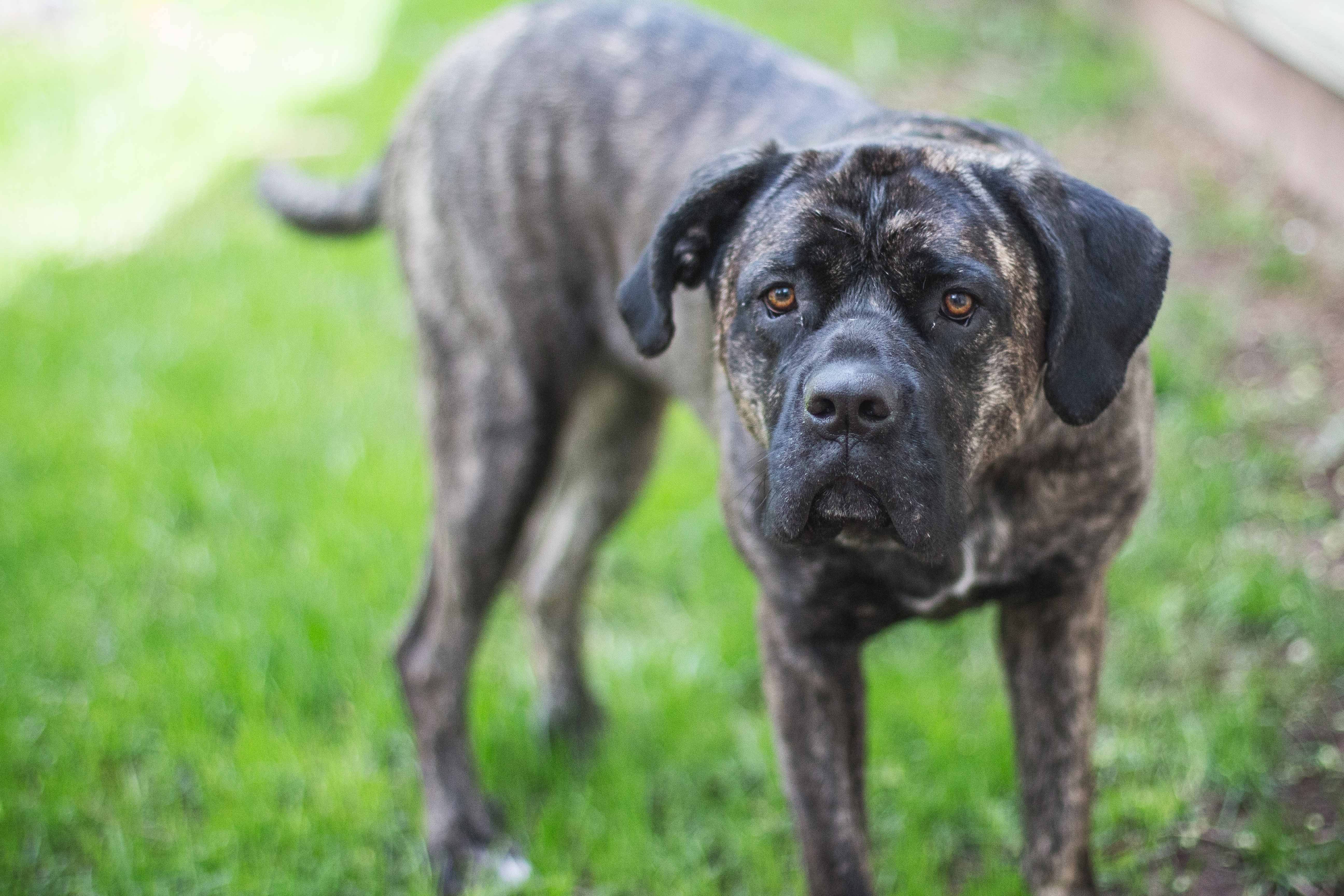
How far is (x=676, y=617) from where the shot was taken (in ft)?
14.1

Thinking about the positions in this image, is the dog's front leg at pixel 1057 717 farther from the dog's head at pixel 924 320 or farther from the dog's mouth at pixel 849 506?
the dog's mouth at pixel 849 506

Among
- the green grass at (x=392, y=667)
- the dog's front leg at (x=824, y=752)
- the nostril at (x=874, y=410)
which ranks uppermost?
the nostril at (x=874, y=410)

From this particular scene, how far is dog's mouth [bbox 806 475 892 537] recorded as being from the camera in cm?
222

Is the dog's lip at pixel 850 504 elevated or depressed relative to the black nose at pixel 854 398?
depressed

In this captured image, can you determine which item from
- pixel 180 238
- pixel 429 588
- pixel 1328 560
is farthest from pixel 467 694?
pixel 180 238

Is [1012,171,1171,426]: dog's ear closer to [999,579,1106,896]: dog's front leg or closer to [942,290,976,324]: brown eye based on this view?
[942,290,976,324]: brown eye

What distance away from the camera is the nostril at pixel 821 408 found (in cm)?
216

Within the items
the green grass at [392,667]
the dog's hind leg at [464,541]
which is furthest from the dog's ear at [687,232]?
the green grass at [392,667]

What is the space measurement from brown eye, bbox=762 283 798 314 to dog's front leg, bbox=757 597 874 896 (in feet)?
2.23

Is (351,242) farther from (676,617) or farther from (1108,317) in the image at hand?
(1108,317)

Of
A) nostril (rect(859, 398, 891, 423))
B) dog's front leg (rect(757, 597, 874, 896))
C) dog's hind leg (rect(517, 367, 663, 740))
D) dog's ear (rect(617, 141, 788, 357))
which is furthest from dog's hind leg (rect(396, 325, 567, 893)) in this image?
nostril (rect(859, 398, 891, 423))

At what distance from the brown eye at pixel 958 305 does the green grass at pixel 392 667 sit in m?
1.52

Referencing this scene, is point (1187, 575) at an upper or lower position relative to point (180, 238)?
upper

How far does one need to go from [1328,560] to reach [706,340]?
2199mm
